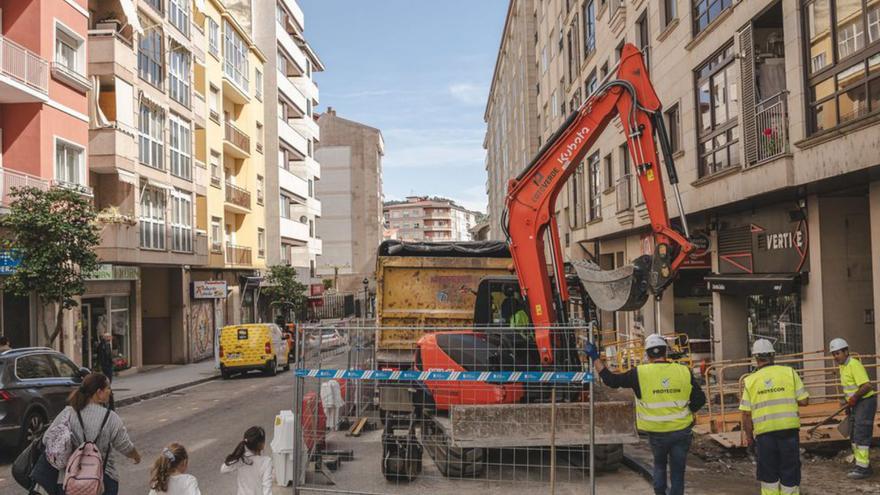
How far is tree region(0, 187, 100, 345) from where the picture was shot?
54.2 feet

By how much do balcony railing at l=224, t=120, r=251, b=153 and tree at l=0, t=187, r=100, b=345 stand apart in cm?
1977

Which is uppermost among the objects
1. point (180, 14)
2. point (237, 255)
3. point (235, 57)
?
point (235, 57)

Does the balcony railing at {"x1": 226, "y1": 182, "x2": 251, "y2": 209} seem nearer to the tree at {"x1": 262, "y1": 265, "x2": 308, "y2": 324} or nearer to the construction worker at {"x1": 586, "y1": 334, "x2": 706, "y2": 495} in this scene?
the tree at {"x1": 262, "y1": 265, "x2": 308, "y2": 324}

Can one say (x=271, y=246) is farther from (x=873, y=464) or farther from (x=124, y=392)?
(x=873, y=464)

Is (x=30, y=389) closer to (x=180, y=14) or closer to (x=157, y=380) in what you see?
(x=157, y=380)

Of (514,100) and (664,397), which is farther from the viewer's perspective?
(514,100)

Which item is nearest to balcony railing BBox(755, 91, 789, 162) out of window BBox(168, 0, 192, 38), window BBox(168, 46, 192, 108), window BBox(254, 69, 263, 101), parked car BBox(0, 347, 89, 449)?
parked car BBox(0, 347, 89, 449)

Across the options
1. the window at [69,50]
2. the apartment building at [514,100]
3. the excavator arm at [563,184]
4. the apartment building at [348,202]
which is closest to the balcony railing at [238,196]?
the apartment building at [514,100]

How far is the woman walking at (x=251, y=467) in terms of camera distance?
19.9 feet

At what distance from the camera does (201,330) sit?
3325 cm

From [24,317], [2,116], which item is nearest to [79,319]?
[24,317]

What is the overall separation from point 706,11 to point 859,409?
456 inches

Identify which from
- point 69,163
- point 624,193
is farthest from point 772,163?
point 69,163

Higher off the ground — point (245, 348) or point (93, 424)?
point (93, 424)
